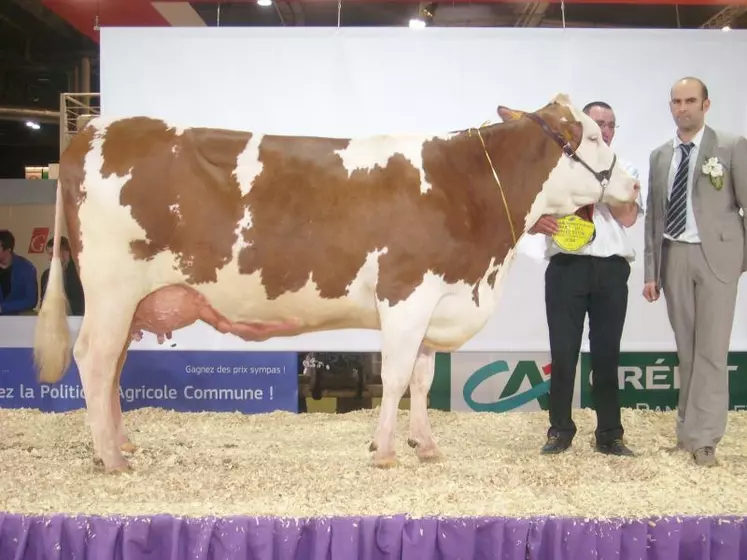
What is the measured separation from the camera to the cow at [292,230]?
10.2ft

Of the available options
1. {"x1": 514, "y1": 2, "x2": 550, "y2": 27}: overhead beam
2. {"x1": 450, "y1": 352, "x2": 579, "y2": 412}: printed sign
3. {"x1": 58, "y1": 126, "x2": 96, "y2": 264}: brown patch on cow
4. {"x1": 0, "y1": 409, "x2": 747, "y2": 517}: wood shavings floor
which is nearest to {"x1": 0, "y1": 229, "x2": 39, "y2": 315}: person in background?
{"x1": 0, "y1": 409, "x2": 747, "y2": 517}: wood shavings floor

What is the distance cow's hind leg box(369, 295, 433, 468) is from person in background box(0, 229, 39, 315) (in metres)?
3.55

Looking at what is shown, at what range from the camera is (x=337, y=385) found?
5152 millimetres

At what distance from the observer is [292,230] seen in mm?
3125

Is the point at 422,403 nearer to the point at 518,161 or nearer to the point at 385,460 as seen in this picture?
the point at 385,460

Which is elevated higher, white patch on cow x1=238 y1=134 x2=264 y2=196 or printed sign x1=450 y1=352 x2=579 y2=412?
white patch on cow x1=238 y1=134 x2=264 y2=196

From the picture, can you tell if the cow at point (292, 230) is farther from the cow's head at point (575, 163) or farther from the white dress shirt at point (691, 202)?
the white dress shirt at point (691, 202)

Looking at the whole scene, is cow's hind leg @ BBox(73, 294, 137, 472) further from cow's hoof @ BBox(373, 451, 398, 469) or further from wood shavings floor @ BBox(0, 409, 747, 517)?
cow's hoof @ BBox(373, 451, 398, 469)

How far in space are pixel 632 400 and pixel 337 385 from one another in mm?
2120

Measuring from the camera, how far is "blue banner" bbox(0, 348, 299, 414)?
4914 millimetres

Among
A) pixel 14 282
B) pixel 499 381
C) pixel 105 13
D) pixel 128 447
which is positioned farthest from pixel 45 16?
pixel 499 381

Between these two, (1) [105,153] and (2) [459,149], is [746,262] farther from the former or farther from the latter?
(1) [105,153]

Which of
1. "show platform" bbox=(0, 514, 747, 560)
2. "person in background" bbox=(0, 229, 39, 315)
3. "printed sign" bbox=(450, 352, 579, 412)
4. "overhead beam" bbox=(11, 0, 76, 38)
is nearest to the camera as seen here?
"show platform" bbox=(0, 514, 747, 560)

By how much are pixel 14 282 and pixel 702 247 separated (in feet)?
15.8
